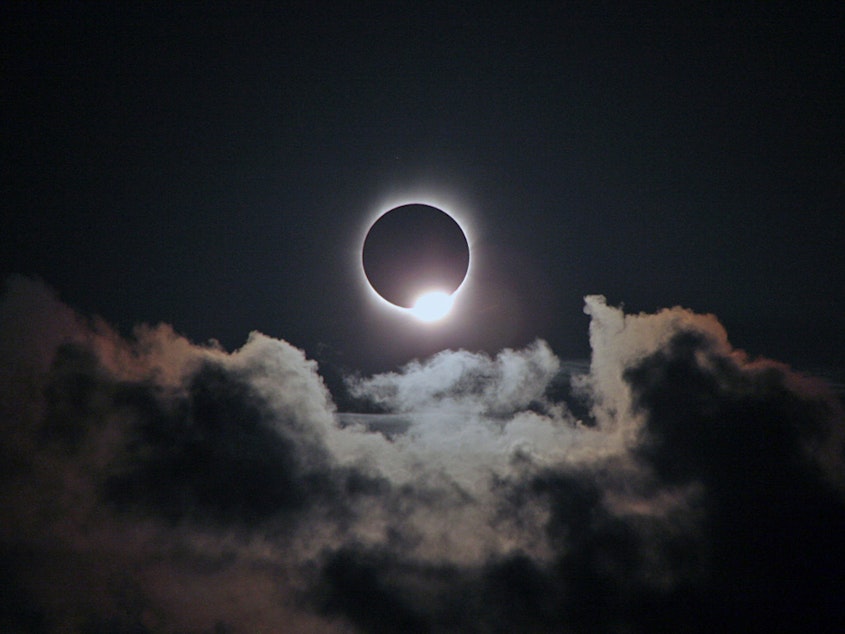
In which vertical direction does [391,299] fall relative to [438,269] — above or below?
below
